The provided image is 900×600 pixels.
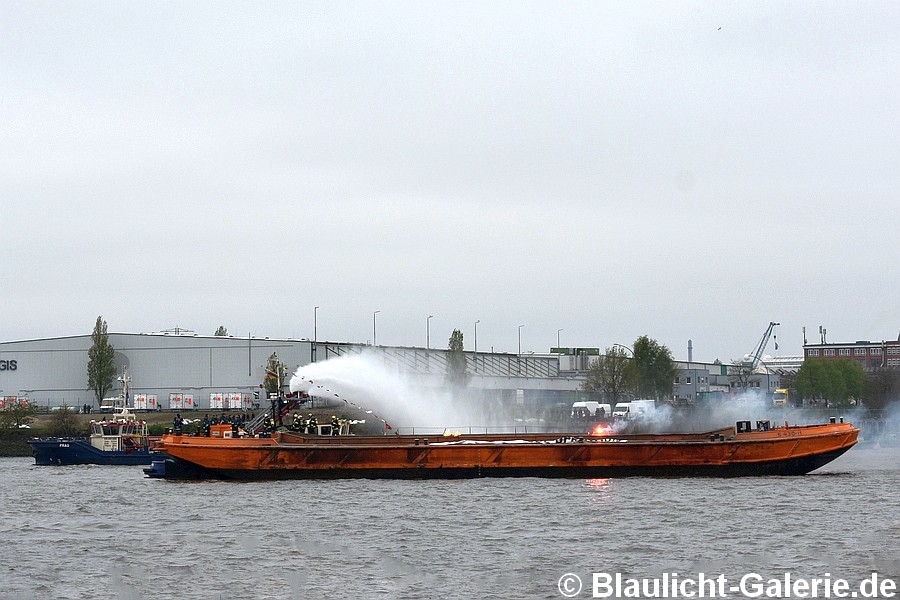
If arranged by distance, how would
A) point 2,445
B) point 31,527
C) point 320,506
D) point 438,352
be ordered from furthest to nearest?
1. point 438,352
2. point 2,445
3. point 320,506
4. point 31,527

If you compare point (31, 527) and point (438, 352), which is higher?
point (438, 352)

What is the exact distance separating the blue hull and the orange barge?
2308 centimetres

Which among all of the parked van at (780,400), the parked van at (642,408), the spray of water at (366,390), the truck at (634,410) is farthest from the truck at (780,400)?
the spray of water at (366,390)

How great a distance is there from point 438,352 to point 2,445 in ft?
147

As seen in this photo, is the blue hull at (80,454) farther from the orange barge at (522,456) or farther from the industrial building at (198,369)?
the industrial building at (198,369)

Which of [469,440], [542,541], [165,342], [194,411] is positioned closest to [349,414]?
[194,411]

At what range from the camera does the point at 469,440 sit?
180ft

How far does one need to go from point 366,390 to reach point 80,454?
21.4 metres

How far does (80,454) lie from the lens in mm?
73812

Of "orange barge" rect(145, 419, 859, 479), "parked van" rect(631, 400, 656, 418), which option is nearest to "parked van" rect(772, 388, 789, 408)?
"parked van" rect(631, 400, 656, 418)

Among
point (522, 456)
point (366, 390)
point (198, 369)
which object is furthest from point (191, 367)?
point (522, 456)

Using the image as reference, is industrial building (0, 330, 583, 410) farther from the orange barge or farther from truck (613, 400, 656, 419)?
the orange barge

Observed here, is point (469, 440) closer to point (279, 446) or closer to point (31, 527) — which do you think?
point (279, 446)

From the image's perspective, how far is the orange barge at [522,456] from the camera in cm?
4969
